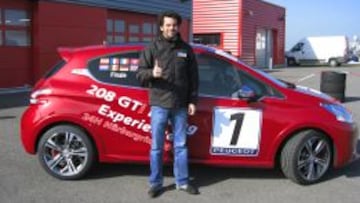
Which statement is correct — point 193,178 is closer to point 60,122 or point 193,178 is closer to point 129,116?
point 129,116

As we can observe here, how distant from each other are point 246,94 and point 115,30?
1407 centimetres

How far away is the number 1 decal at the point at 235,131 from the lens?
631 centimetres

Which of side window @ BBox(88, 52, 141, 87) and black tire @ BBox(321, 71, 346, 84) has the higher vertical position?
side window @ BBox(88, 52, 141, 87)

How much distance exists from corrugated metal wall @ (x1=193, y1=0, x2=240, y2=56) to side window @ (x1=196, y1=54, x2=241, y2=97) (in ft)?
90.4

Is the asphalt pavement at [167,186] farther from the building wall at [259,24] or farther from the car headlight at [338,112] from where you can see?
the building wall at [259,24]

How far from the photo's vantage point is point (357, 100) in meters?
15.9

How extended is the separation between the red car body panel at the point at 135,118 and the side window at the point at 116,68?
0.21 feet

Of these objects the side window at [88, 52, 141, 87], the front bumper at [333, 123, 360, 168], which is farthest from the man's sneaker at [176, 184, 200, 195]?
the front bumper at [333, 123, 360, 168]

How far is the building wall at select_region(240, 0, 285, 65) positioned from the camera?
34.4m

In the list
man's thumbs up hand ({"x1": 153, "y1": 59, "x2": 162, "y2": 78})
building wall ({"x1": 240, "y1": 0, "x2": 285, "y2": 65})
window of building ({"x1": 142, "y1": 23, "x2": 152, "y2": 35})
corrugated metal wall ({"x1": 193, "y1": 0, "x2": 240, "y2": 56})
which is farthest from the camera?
building wall ({"x1": 240, "y1": 0, "x2": 285, "y2": 65})

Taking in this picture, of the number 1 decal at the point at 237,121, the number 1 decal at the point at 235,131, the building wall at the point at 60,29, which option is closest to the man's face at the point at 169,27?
the number 1 decal at the point at 235,131

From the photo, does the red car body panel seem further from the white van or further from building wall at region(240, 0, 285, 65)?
the white van

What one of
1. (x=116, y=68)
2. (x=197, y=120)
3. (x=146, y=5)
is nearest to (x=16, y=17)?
(x=146, y=5)

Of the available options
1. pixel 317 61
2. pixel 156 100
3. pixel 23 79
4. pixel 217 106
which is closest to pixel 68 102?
pixel 156 100
